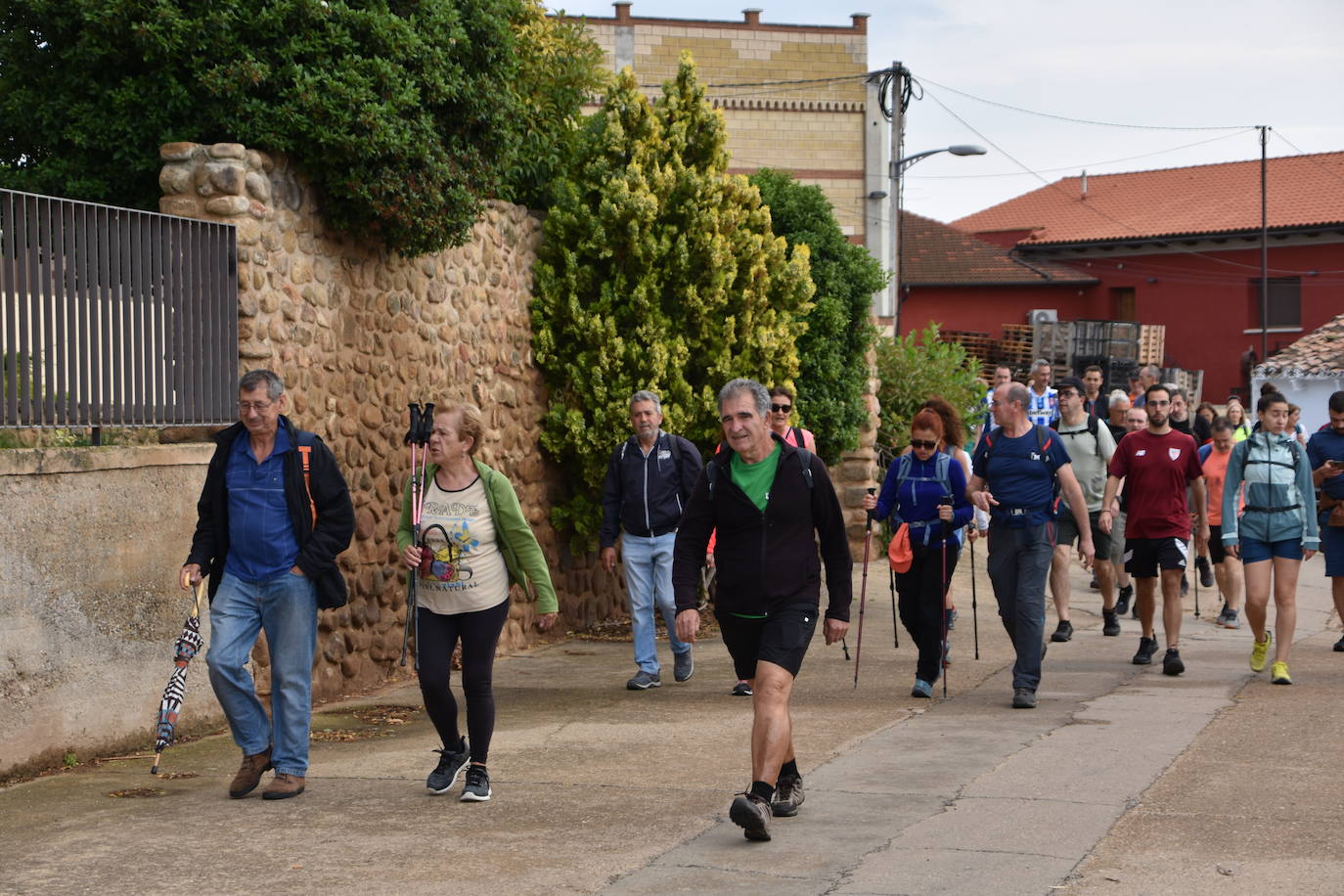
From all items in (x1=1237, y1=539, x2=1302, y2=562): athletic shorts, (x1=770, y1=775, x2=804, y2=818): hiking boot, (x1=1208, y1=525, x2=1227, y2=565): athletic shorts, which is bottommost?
(x1=770, y1=775, x2=804, y2=818): hiking boot

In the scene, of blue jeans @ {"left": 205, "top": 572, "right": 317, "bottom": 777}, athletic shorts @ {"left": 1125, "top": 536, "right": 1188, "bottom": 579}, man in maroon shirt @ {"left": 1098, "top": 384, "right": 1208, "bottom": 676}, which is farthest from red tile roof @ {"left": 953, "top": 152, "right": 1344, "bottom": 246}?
blue jeans @ {"left": 205, "top": 572, "right": 317, "bottom": 777}

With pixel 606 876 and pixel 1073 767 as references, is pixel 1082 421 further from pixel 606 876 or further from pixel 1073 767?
pixel 606 876

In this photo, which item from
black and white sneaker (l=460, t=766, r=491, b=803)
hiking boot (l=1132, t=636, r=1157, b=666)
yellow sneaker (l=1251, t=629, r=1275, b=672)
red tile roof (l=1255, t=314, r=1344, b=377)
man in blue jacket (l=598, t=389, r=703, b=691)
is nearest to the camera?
black and white sneaker (l=460, t=766, r=491, b=803)

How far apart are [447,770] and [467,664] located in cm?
48

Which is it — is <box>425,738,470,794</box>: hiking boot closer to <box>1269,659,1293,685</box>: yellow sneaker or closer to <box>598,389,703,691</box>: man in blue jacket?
<box>598,389,703,691</box>: man in blue jacket

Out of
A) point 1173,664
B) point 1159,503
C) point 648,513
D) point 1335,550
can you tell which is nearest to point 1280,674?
point 1173,664

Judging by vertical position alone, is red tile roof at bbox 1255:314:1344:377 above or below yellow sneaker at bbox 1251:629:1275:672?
above

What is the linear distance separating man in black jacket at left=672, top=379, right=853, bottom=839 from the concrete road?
0.65 m

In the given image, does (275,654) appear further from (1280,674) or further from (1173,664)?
(1280,674)

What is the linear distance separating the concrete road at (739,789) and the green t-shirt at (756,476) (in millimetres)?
1313

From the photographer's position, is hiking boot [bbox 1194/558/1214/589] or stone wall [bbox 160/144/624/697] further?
hiking boot [bbox 1194/558/1214/589]

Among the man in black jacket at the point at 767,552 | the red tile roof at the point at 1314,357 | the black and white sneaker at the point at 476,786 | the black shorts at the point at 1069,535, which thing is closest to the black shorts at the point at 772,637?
the man in black jacket at the point at 767,552

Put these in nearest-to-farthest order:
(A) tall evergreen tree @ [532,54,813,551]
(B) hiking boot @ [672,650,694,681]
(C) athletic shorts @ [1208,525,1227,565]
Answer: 1. (B) hiking boot @ [672,650,694,681]
2. (A) tall evergreen tree @ [532,54,813,551]
3. (C) athletic shorts @ [1208,525,1227,565]

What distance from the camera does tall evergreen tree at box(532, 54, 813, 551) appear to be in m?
12.5
